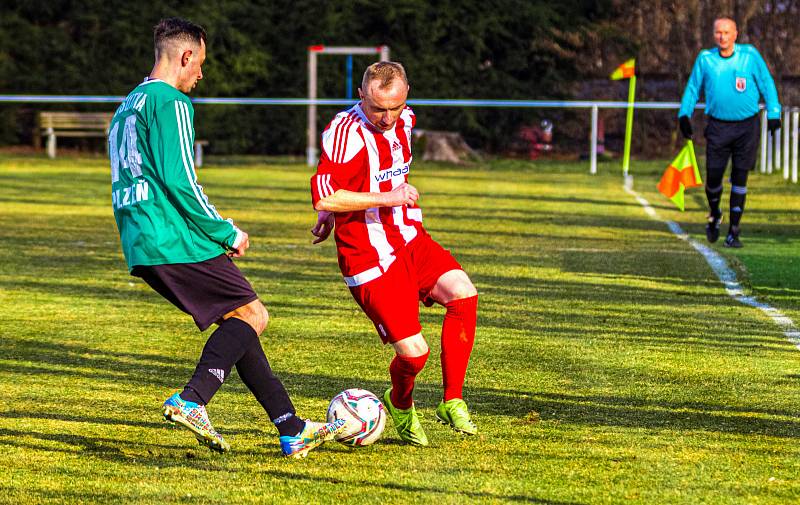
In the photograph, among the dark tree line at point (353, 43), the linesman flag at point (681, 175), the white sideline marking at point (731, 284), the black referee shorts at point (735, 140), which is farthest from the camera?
the dark tree line at point (353, 43)

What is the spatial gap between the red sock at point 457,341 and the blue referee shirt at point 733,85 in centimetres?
823

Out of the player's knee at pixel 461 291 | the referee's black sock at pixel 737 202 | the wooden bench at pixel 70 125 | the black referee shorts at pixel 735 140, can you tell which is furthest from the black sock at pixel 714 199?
the wooden bench at pixel 70 125

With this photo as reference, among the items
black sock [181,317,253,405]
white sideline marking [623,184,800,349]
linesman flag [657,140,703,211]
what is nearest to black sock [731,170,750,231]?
white sideline marking [623,184,800,349]

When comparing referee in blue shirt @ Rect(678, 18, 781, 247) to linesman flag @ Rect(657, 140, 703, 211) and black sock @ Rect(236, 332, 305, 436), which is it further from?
black sock @ Rect(236, 332, 305, 436)

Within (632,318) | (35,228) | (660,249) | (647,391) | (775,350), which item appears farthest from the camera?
(35,228)

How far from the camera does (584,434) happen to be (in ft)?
19.7

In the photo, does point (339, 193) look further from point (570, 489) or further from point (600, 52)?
point (600, 52)

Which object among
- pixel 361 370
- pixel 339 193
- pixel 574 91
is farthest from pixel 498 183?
pixel 339 193

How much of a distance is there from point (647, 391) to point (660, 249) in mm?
6965

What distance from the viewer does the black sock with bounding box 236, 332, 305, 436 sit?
18.4 feet

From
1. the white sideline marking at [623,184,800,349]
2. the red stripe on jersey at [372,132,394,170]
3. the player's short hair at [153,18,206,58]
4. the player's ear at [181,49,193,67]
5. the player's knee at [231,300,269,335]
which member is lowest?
the white sideline marking at [623,184,800,349]

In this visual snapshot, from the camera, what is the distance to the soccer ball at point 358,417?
19.0 feet

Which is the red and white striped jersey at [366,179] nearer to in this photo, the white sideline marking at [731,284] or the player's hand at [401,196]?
the player's hand at [401,196]

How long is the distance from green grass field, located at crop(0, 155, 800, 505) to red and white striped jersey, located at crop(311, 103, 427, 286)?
0.79m
